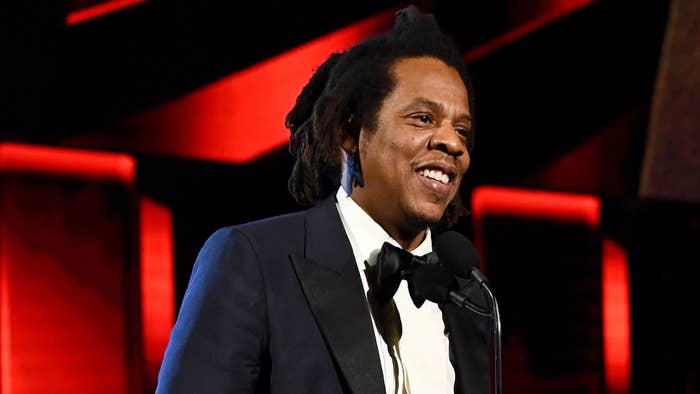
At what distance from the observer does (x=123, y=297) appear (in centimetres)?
312

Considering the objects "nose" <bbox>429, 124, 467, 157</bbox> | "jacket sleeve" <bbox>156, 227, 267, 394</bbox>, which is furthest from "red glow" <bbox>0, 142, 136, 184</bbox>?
"nose" <bbox>429, 124, 467, 157</bbox>

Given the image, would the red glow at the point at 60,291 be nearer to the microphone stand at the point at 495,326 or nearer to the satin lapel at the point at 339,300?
the satin lapel at the point at 339,300

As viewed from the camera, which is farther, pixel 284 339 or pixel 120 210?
pixel 120 210

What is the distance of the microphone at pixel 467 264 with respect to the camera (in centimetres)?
153

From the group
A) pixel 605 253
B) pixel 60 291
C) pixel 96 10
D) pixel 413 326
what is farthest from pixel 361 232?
pixel 605 253

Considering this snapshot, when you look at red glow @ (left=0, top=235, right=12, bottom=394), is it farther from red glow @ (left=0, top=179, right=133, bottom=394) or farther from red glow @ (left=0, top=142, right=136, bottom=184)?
red glow @ (left=0, top=142, right=136, bottom=184)

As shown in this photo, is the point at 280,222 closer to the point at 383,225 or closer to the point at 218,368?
the point at 383,225

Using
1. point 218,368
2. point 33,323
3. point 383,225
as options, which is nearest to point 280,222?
point 383,225

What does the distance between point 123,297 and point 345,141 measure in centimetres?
157

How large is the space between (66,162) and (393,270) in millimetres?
1804

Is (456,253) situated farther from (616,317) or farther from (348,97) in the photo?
(616,317)

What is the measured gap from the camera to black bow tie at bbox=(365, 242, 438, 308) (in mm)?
1549

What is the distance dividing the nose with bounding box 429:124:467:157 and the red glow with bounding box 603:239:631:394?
131 inches

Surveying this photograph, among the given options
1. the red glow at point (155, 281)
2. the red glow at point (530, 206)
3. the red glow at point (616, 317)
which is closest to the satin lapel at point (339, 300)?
the red glow at point (155, 281)
